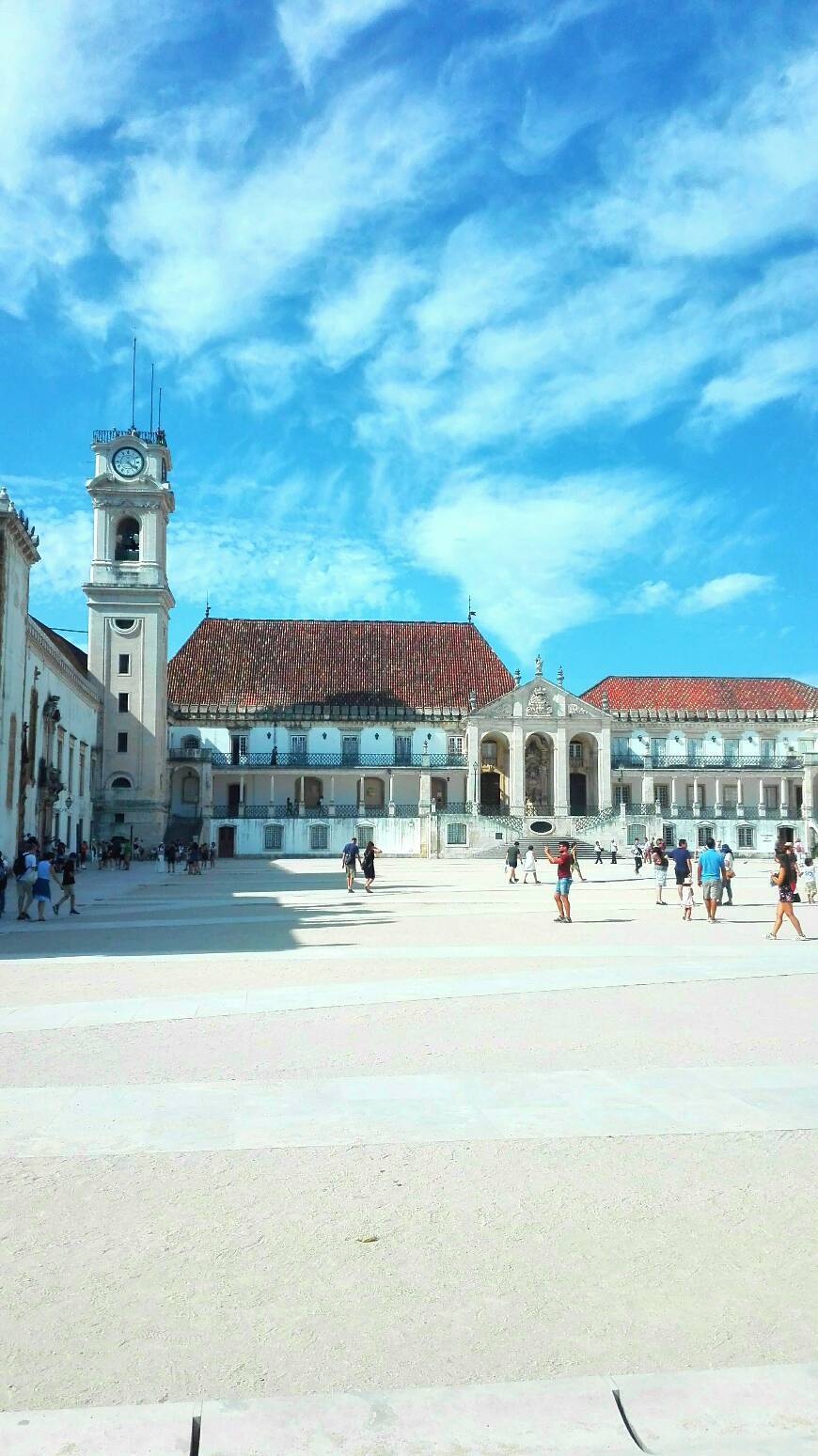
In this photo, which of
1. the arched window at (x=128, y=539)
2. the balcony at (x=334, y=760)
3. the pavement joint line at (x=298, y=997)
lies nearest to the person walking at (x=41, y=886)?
the pavement joint line at (x=298, y=997)

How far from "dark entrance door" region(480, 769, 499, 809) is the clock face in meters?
26.1

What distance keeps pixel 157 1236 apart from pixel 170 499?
52.8m

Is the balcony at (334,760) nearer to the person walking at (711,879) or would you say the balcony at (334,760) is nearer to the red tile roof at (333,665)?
the red tile roof at (333,665)

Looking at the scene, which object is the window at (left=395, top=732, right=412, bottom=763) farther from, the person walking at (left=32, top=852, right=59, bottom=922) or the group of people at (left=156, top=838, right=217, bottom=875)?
the person walking at (left=32, top=852, right=59, bottom=922)

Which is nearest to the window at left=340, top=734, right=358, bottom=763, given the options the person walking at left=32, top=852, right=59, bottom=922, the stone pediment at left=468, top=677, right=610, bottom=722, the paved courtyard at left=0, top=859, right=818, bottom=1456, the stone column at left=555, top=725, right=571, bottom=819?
the stone pediment at left=468, top=677, right=610, bottom=722

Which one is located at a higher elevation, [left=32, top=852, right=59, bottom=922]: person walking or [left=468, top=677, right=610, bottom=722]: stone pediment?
[left=468, top=677, right=610, bottom=722]: stone pediment

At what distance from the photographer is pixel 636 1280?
4.02 m

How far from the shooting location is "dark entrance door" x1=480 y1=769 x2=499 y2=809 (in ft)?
216

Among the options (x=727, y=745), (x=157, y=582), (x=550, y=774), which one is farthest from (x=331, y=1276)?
(x=727, y=745)

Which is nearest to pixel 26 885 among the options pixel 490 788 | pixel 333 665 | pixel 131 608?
pixel 131 608

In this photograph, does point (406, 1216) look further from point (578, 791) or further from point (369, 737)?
point (578, 791)

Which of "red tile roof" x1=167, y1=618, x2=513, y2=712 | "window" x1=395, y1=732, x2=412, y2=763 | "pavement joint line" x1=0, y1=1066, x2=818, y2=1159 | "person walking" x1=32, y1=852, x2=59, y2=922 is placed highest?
"red tile roof" x1=167, y1=618, x2=513, y2=712

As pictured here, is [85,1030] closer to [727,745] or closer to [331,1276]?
[331,1276]

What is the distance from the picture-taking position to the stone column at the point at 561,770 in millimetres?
61719
